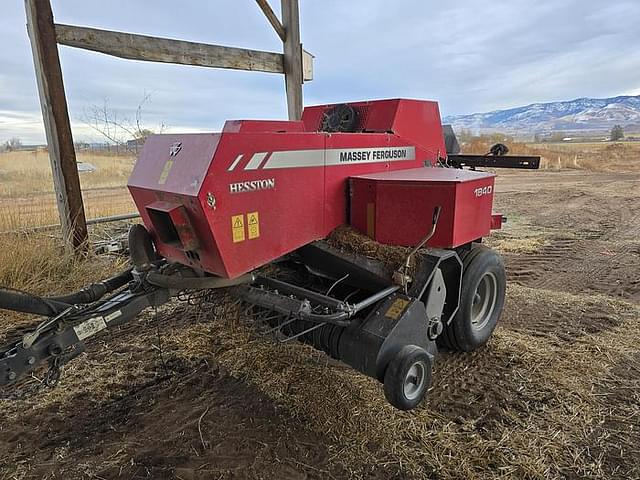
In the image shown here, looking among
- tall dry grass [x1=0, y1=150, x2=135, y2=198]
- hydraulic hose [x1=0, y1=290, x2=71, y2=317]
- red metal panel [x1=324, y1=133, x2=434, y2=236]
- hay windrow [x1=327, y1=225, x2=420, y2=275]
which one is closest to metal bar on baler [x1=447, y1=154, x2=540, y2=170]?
red metal panel [x1=324, y1=133, x2=434, y2=236]

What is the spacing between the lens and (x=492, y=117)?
18362cm

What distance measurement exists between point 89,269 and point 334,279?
9.08 ft

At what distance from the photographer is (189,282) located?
2225 mm

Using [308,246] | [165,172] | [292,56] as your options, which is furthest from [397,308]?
[292,56]

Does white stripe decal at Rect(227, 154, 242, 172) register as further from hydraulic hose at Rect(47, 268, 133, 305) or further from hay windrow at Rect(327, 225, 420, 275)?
hydraulic hose at Rect(47, 268, 133, 305)

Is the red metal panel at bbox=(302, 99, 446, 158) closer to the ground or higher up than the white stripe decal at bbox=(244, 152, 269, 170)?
higher up

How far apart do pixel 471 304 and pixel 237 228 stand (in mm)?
1684

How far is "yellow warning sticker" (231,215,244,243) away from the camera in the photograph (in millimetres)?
2096

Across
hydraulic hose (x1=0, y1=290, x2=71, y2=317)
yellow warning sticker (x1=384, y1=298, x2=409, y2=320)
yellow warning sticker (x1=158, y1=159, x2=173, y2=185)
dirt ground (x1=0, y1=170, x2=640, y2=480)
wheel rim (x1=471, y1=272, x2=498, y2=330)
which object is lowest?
dirt ground (x1=0, y1=170, x2=640, y2=480)

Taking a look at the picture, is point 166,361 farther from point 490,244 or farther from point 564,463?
point 490,244

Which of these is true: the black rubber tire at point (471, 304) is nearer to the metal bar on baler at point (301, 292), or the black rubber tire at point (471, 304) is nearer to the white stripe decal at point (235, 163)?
the metal bar on baler at point (301, 292)

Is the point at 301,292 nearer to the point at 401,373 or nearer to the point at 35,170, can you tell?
the point at 401,373

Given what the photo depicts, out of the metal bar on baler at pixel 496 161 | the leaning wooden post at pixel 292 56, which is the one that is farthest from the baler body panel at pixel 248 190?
the leaning wooden post at pixel 292 56

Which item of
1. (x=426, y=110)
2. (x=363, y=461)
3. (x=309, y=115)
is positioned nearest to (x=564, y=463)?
(x=363, y=461)
